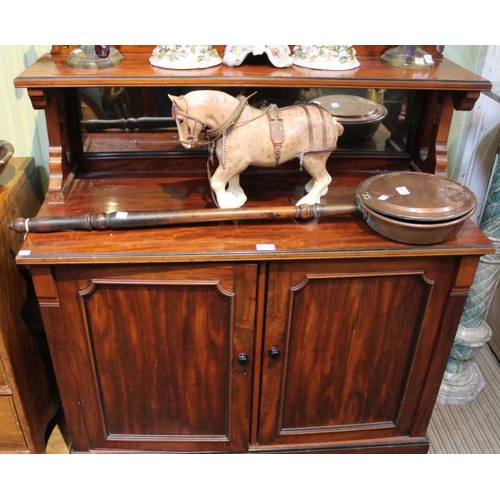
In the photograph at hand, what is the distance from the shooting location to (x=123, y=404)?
174 centimetres

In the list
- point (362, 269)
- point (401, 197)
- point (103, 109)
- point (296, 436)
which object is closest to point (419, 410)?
point (296, 436)

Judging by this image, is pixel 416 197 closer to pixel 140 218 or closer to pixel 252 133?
pixel 252 133

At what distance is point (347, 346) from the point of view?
1.67 metres

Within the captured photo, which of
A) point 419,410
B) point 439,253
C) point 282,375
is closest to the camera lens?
point 439,253

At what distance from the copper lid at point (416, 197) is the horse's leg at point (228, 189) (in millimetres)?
336

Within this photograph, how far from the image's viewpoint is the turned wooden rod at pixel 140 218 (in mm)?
1478

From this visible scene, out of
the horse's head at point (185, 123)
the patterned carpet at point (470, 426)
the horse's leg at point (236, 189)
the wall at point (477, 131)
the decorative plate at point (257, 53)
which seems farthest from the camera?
the patterned carpet at point (470, 426)

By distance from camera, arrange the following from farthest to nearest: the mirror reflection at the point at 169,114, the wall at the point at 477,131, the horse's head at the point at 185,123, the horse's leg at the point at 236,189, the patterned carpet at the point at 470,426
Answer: the patterned carpet at the point at 470,426 → the wall at the point at 477,131 → the mirror reflection at the point at 169,114 → the horse's leg at the point at 236,189 → the horse's head at the point at 185,123

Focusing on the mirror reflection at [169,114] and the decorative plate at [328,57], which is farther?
the mirror reflection at [169,114]

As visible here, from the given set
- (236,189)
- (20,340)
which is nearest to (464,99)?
(236,189)

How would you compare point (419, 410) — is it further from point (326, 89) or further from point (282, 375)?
point (326, 89)

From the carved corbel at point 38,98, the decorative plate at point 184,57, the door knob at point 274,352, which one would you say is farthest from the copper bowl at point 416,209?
the carved corbel at point 38,98

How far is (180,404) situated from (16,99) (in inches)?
43.4

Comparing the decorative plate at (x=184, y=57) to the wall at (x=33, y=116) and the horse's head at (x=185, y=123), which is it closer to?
the horse's head at (x=185, y=123)
